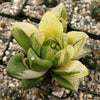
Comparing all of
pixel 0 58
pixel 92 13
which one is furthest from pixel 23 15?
pixel 92 13

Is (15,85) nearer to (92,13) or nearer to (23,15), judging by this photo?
(23,15)

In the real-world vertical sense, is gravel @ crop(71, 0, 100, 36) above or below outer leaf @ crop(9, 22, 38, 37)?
below

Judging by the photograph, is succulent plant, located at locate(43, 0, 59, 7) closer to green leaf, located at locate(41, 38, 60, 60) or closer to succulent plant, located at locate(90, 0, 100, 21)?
succulent plant, located at locate(90, 0, 100, 21)

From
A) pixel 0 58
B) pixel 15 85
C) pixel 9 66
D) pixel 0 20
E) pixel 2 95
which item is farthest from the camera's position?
pixel 0 20

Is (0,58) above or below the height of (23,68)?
below

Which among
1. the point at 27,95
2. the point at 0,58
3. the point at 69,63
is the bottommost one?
the point at 27,95

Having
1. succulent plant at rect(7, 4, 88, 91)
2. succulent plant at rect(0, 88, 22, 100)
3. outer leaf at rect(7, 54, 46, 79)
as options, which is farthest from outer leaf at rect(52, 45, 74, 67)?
succulent plant at rect(0, 88, 22, 100)

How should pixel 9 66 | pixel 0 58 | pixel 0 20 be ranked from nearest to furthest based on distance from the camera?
pixel 9 66
pixel 0 58
pixel 0 20
